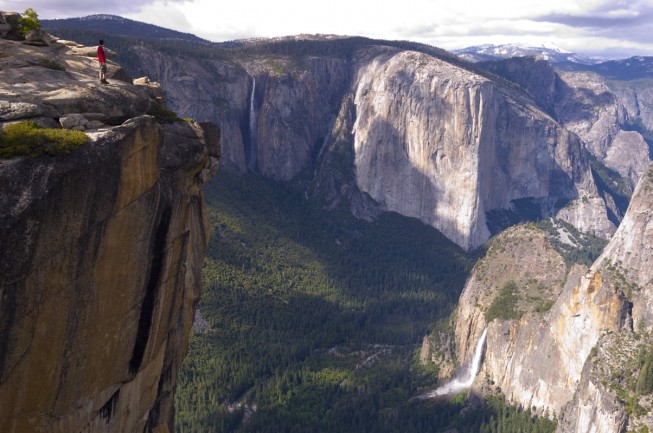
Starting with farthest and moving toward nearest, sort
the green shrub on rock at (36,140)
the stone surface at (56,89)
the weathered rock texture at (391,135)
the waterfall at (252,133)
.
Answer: the waterfall at (252,133) → the weathered rock texture at (391,135) → the stone surface at (56,89) → the green shrub on rock at (36,140)

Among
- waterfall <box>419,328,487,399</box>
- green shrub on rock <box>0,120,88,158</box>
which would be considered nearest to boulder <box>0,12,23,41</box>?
green shrub on rock <box>0,120,88,158</box>

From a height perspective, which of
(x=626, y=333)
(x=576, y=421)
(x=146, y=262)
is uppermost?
(x=146, y=262)

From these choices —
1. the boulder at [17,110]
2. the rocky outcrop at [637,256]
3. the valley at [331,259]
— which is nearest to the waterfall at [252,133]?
the valley at [331,259]

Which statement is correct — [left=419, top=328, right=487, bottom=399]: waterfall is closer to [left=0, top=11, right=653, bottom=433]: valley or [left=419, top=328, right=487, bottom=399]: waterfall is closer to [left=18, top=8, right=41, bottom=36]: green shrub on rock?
[left=0, top=11, right=653, bottom=433]: valley

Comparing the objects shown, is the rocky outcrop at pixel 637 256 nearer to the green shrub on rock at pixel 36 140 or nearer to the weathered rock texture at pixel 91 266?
the weathered rock texture at pixel 91 266

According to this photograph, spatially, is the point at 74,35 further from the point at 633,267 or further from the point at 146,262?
the point at 146,262

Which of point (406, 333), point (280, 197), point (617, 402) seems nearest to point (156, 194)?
point (617, 402)

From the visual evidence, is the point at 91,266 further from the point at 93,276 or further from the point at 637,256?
the point at 637,256
